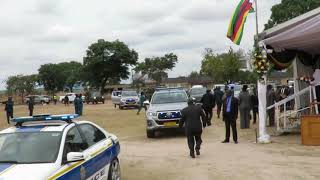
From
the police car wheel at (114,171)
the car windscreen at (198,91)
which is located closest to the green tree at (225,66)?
the car windscreen at (198,91)

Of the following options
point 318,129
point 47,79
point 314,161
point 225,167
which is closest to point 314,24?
point 318,129

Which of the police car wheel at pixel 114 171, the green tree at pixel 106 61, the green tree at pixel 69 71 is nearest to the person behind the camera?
the police car wheel at pixel 114 171

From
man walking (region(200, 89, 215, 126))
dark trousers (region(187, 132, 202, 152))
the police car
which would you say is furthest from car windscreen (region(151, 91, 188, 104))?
the police car

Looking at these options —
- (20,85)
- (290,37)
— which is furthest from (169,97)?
(20,85)

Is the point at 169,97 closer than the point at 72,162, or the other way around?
the point at 72,162

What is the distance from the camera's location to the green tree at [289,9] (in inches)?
2111

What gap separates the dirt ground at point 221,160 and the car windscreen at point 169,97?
175 centimetres

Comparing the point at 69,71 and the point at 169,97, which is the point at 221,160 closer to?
the point at 169,97

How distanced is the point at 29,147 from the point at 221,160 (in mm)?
6402

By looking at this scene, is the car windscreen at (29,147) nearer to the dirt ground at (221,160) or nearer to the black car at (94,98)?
the dirt ground at (221,160)

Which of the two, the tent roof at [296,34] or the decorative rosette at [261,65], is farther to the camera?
the decorative rosette at [261,65]

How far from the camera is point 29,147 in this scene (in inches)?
289

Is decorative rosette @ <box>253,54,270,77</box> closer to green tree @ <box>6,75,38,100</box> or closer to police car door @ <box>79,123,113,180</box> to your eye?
police car door @ <box>79,123,113,180</box>

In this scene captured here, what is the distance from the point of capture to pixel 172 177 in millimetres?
10672
